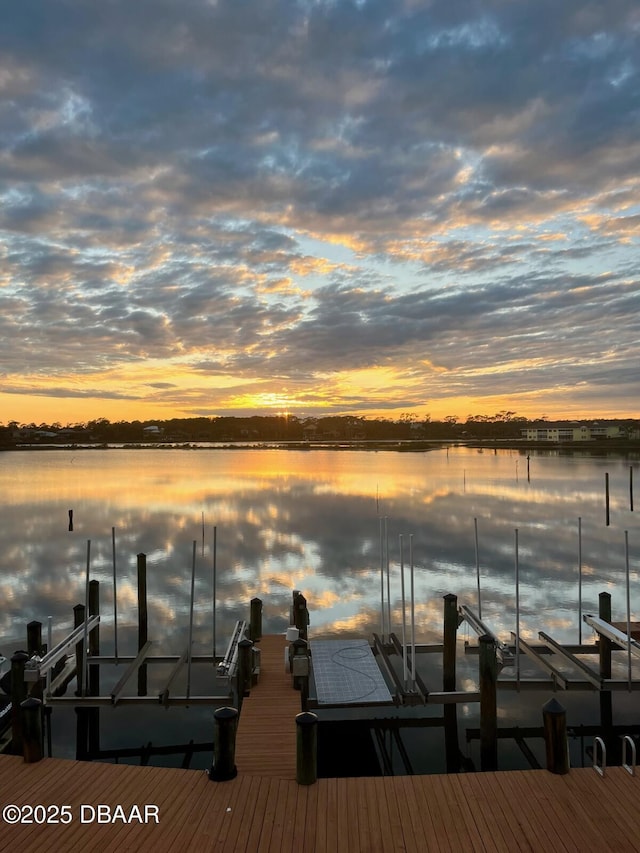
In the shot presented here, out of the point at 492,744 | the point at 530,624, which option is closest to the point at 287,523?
the point at 530,624

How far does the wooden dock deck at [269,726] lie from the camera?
1009cm

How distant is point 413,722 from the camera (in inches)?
592

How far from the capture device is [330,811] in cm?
851

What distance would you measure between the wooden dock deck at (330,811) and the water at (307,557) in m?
4.91

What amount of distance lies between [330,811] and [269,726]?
3.24 metres

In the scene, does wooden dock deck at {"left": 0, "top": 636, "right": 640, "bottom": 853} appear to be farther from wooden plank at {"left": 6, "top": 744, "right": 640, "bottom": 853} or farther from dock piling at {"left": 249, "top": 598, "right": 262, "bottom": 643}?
dock piling at {"left": 249, "top": 598, "right": 262, "bottom": 643}

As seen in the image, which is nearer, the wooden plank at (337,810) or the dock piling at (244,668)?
the wooden plank at (337,810)

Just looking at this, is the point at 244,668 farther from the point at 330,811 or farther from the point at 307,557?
the point at 307,557

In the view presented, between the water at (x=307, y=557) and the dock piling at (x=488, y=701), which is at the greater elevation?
the dock piling at (x=488, y=701)

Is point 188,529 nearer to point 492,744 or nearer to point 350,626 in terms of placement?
point 350,626

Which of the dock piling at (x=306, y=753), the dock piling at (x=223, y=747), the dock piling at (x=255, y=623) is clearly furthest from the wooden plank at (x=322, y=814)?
the dock piling at (x=255, y=623)

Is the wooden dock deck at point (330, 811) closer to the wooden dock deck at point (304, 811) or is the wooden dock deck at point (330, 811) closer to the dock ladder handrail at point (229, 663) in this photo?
the wooden dock deck at point (304, 811)

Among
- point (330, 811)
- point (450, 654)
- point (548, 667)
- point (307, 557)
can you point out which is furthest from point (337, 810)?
point (307, 557)

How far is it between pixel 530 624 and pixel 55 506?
153 ft
